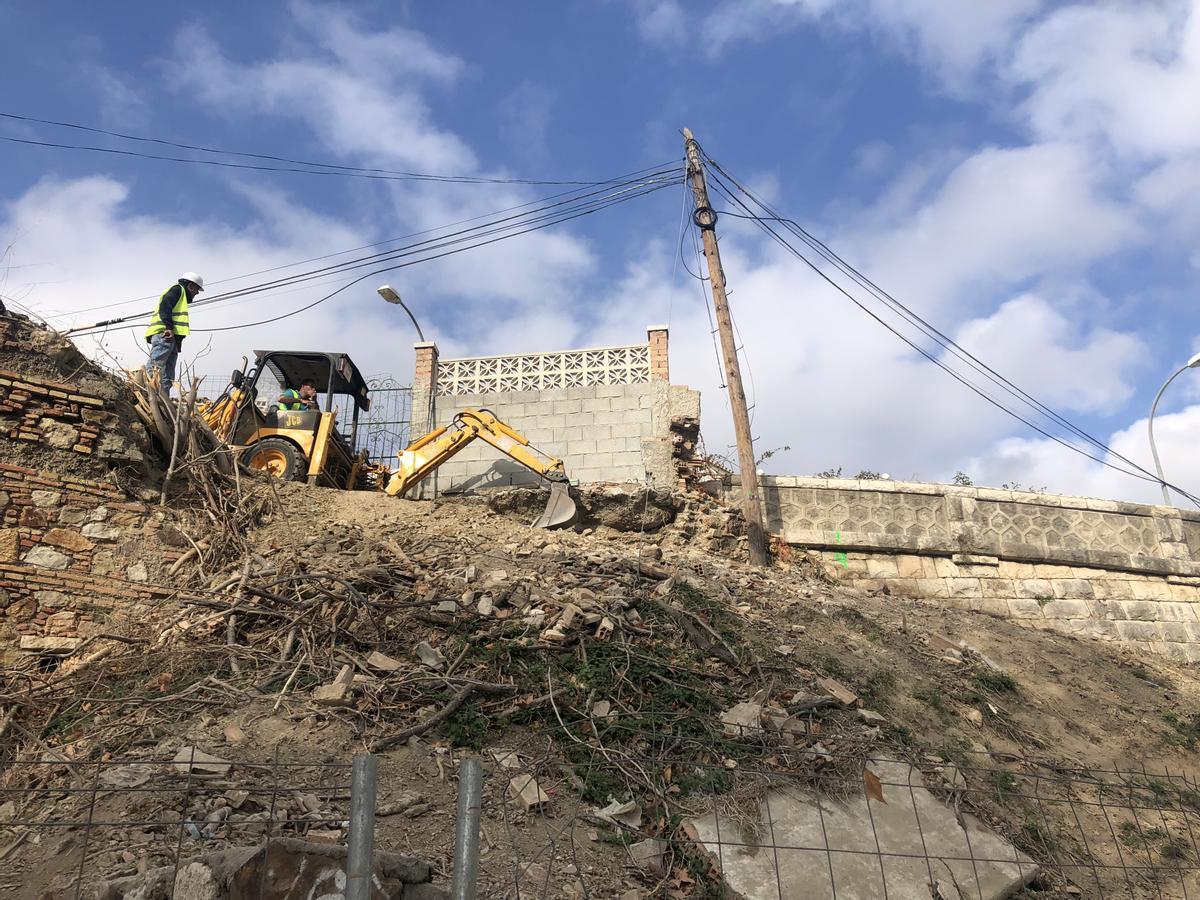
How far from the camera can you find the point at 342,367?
12.4 m

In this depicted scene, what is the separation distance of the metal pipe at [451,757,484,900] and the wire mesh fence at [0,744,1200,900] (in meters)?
1.61

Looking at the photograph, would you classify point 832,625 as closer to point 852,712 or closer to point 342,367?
point 852,712

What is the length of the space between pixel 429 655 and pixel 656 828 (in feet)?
7.67

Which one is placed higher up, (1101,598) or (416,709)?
(1101,598)

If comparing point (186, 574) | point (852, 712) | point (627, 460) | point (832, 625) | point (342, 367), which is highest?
point (342, 367)

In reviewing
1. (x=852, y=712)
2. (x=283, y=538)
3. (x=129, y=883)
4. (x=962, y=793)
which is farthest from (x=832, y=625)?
(x=129, y=883)

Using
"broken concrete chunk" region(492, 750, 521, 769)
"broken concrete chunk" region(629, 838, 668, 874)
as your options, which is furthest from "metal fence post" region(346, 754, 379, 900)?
"broken concrete chunk" region(492, 750, 521, 769)

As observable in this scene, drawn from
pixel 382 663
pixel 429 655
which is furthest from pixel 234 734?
pixel 429 655

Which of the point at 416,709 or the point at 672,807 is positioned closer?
the point at 672,807

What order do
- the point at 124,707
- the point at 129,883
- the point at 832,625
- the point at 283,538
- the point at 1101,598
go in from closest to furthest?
the point at 129,883
the point at 124,707
the point at 832,625
the point at 283,538
the point at 1101,598

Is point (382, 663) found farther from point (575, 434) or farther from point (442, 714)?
point (575, 434)

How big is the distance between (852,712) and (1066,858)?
63.7 inches

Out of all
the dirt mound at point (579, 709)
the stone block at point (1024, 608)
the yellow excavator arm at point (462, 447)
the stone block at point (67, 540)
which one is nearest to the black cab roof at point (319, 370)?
the yellow excavator arm at point (462, 447)

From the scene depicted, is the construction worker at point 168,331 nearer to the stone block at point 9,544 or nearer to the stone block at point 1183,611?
the stone block at point 9,544
